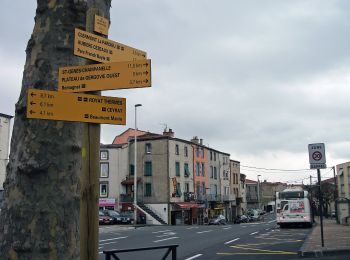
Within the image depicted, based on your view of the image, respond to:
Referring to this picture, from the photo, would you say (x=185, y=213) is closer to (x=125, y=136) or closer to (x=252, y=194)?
(x=125, y=136)

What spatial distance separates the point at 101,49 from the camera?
3.38 m

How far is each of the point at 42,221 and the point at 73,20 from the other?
4.41ft

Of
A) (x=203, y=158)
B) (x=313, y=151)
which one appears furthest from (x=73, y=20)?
(x=203, y=158)

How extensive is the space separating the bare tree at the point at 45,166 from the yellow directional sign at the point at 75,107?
0.05 m

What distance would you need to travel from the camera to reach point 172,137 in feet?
198

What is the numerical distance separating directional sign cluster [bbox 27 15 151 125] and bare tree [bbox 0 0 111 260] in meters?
0.07

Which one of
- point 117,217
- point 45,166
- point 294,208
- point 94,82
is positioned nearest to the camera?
point 45,166

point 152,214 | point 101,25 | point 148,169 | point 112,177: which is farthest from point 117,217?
point 101,25

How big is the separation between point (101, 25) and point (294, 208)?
28.9 meters

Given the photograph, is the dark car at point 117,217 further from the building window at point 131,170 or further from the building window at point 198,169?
the building window at point 198,169

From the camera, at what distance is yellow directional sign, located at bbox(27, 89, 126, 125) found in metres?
2.76

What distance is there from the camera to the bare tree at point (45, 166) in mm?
2533

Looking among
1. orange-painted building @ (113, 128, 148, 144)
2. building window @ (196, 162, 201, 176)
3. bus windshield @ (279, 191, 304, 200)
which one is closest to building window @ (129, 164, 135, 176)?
orange-painted building @ (113, 128, 148, 144)

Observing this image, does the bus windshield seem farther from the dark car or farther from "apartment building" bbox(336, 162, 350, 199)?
"apartment building" bbox(336, 162, 350, 199)
